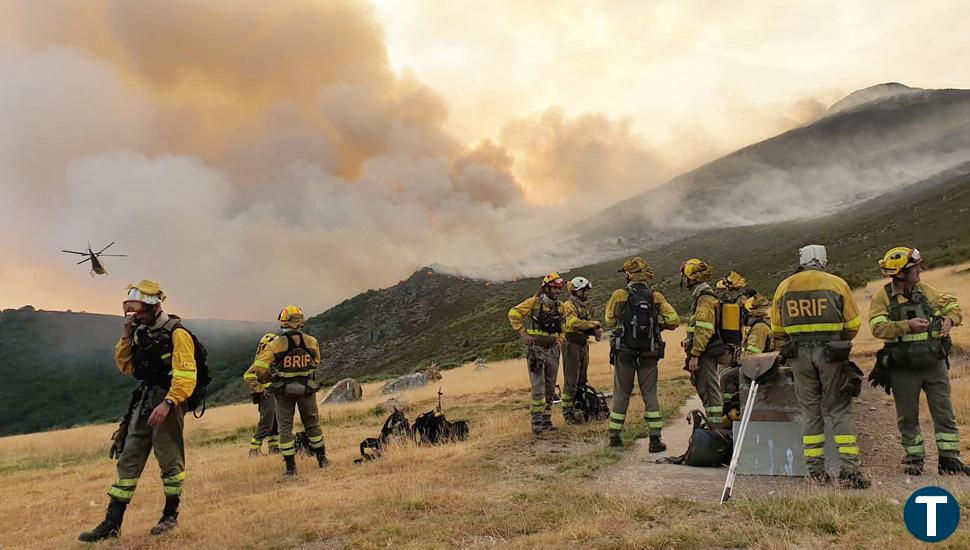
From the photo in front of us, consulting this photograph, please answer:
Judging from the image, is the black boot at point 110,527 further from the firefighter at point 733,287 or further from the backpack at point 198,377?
the firefighter at point 733,287

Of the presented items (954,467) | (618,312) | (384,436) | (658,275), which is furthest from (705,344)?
(658,275)

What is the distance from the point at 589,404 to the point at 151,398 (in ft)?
25.7

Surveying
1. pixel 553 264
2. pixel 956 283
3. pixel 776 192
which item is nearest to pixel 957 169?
pixel 776 192

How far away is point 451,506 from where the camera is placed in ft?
19.2

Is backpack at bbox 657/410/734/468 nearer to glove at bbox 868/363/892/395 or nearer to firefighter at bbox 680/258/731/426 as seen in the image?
firefighter at bbox 680/258/731/426

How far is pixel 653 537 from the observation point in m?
4.23

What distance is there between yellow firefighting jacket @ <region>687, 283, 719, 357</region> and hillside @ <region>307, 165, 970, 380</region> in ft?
103

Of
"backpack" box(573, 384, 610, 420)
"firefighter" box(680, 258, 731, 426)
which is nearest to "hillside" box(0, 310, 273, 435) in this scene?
"backpack" box(573, 384, 610, 420)

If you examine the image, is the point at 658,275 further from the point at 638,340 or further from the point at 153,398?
the point at 153,398

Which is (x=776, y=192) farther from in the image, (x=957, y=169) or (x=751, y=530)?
(x=751, y=530)

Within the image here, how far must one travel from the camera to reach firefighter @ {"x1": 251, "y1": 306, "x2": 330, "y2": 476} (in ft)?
29.8

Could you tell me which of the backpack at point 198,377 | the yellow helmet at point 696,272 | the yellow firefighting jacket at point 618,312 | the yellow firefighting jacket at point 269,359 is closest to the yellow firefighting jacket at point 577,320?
the yellow firefighting jacket at point 618,312

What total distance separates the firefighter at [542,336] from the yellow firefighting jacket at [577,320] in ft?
0.70

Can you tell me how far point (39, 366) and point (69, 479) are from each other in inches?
5320
